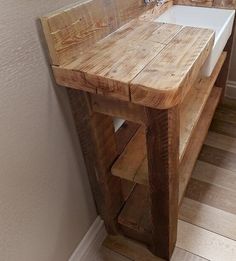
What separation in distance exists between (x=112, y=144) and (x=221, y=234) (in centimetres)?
62

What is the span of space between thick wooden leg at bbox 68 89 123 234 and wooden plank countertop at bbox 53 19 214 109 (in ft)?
0.29

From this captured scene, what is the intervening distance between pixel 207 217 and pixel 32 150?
849mm

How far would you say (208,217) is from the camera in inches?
48.2

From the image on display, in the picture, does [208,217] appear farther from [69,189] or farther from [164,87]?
[164,87]

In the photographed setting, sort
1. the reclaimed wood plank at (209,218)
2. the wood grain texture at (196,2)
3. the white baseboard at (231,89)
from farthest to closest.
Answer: the white baseboard at (231,89)
the wood grain texture at (196,2)
the reclaimed wood plank at (209,218)

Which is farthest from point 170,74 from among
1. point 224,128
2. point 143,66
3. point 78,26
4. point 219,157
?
point 224,128

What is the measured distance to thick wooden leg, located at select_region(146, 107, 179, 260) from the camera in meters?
0.70

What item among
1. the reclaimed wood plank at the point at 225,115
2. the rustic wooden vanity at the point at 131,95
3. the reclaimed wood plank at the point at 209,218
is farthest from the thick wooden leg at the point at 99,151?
the reclaimed wood plank at the point at 225,115

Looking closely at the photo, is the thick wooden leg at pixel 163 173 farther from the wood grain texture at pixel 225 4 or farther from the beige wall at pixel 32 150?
the wood grain texture at pixel 225 4

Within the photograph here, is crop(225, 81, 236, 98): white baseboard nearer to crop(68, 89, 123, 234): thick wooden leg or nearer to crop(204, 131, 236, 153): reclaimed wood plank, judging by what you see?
crop(204, 131, 236, 153): reclaimed wood plank

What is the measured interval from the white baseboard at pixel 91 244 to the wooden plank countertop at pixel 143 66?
65cm

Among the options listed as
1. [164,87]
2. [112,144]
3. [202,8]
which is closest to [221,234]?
[112,144]

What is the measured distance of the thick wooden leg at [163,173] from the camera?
697 millimetres

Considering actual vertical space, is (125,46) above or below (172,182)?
above
